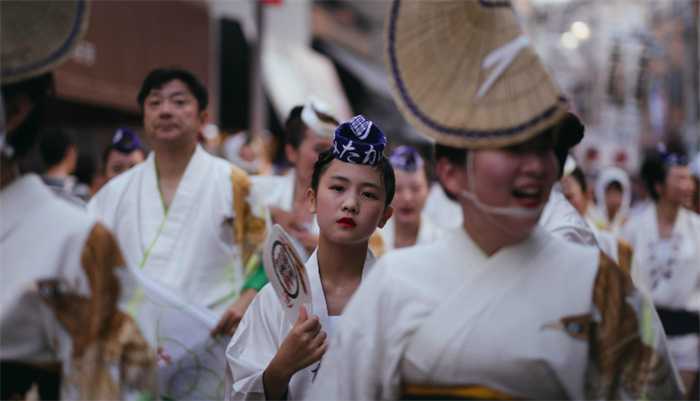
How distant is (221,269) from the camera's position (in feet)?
17.5

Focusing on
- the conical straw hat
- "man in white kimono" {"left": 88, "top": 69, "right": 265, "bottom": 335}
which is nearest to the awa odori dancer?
the conical straw hat

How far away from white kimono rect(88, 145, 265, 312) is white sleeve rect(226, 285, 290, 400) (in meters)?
1.48

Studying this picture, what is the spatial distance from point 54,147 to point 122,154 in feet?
3.67

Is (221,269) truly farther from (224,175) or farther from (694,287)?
(694,287)

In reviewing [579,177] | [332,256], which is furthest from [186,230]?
[579,177]

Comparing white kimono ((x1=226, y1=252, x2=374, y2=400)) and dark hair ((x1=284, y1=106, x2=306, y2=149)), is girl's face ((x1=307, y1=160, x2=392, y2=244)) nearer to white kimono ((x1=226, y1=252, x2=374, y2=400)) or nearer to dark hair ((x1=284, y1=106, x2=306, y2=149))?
white kimono ((x1=226, y1=252, x2=374, y2=400))

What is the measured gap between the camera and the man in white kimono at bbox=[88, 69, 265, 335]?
207 inches

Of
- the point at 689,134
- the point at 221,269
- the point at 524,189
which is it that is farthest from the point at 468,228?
the point at 689,134

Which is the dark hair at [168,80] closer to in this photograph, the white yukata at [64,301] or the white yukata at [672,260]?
the white yukata at [64,301]

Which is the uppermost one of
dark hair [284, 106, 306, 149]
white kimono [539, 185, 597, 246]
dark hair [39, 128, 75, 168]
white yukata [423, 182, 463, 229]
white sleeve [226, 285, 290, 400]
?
→ dark hair [284, 106, 306, 149]

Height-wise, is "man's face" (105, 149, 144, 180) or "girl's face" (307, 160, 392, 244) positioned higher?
"girl's face" (307, 160, 392, 244)

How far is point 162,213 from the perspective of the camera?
17.5ft

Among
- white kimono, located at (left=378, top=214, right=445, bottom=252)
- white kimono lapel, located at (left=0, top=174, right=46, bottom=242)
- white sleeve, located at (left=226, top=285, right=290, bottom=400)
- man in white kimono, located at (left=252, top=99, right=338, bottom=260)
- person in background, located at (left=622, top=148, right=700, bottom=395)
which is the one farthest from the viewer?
person in background, located at (left=622, top=148, right=700, bottom=395)

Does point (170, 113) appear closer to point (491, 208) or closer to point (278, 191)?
point (278, 191)
